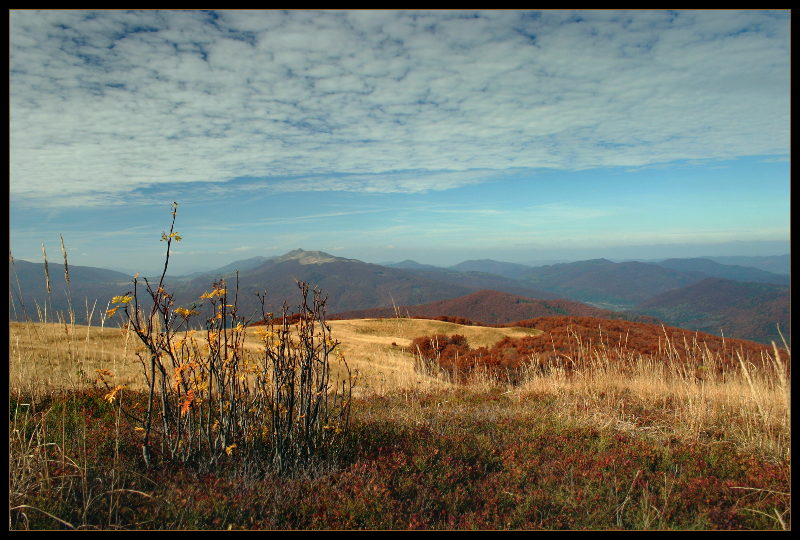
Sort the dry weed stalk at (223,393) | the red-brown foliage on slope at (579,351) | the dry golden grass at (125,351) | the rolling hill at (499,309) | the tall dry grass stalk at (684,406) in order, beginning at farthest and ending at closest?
the rolling hill at (499,309) < the red-brown foliage on slope at (579,351) < the dry golden grass at (125,351) < the tall dry grass stalk at (684,406) < the dry weed stalk at (223,393)

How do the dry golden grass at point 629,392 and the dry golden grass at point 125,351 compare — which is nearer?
the dry golden grass at point 629,392

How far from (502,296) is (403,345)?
268 feet

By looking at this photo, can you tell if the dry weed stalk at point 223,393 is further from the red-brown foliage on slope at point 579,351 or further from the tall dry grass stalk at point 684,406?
the red-brown foliage on slope at point 579,351

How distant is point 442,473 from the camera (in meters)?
4.36

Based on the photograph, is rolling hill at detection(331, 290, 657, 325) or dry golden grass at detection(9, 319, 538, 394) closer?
dry golden grass at detection(9, 319, 538, 394)

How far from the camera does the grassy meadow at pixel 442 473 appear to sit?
340 centimetres

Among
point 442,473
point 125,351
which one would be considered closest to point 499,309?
point 442,473

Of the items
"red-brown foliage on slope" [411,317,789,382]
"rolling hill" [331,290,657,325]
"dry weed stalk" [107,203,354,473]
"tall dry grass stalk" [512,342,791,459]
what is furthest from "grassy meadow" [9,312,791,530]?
"rolling hill" [331,290,657,325]

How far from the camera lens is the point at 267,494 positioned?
11.9 feet

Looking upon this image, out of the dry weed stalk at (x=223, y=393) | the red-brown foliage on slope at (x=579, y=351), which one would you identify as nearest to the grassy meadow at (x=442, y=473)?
the dry weed stalk at (x=223, y=393)

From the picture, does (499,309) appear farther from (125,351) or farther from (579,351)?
(125,351)

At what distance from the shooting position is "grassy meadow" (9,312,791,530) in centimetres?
340

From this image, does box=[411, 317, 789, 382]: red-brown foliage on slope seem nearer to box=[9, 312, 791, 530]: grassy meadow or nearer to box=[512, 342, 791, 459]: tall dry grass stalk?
box=[512, 342, 791, 459]: tall dry grass stalk

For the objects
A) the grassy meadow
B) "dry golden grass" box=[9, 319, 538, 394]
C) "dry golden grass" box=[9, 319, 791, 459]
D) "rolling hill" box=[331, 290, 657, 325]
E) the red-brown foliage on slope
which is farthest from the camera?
"rolling hill" box=[331, 290, 657, 325]
